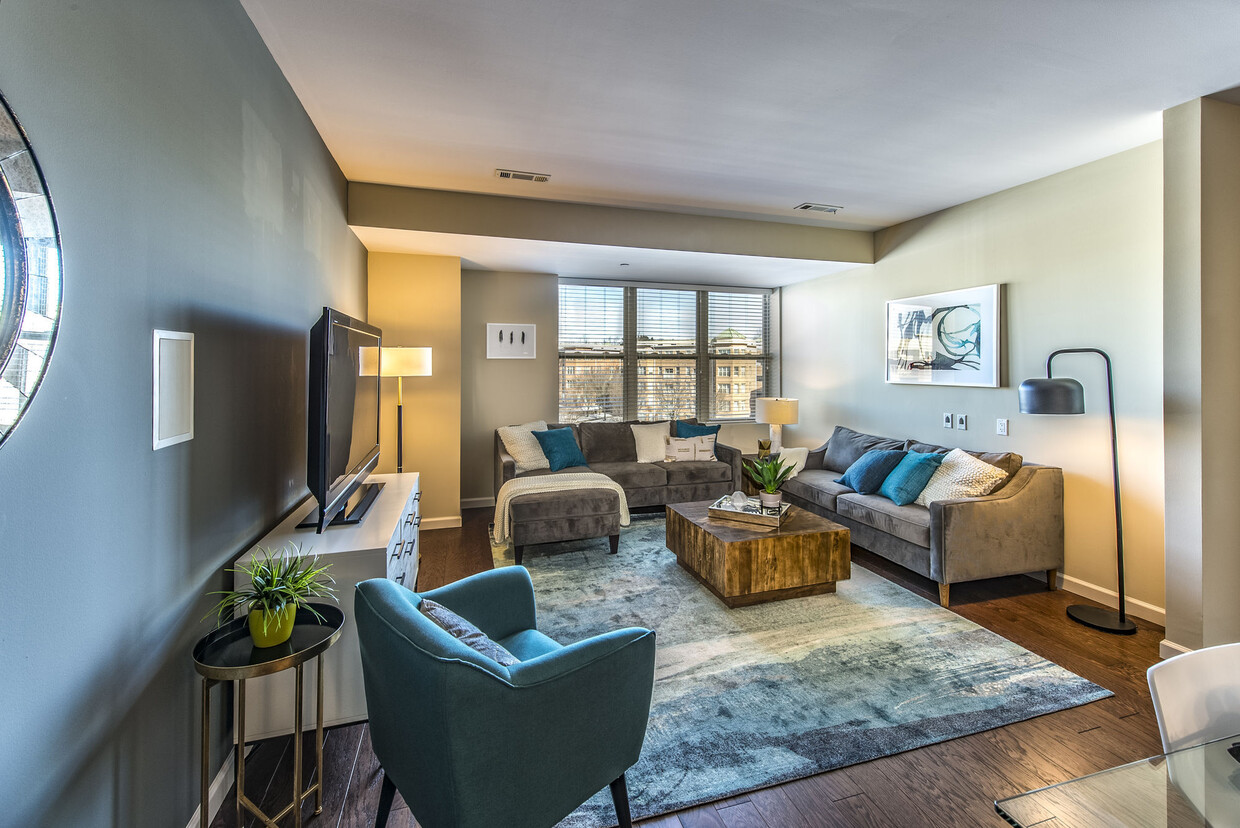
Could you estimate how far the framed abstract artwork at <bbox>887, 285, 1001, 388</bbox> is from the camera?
4.03 meters

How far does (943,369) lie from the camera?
173 inches

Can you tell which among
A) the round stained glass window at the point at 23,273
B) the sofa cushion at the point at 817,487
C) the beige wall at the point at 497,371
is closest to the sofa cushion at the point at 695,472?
the sofa cushion at the point at 817,487

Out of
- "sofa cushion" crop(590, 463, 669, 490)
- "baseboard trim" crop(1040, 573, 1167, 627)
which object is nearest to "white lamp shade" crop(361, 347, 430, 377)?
"sofa cushion" crop(590, 463, 669, 490)

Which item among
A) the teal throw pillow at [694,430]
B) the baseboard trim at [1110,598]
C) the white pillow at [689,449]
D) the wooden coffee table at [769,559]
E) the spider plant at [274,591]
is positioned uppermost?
the teal throw pillow at [694,430]

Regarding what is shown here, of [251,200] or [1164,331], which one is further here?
[1164,331]

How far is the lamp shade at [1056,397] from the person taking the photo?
9.84 feet

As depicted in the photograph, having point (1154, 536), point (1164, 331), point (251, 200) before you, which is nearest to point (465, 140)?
point (251, 200)

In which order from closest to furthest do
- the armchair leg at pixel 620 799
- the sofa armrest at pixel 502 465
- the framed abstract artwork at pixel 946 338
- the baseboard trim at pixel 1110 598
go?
1. the armchair leg at pixel 620 799
2. the baseboard trim at pixel 1110 598
3. the framed abstract artwork at pixel 946 338
4. the sofa armrest at pixel 502 465

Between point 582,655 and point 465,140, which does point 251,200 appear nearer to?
point 465,140

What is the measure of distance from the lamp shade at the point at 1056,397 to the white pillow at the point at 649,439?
308 centimetres

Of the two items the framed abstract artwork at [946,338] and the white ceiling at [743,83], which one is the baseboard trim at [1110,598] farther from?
the white ceiling at [743,83]

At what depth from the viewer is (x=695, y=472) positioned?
17.0 ft

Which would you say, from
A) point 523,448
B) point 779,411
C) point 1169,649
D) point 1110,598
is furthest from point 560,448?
point 1169,649

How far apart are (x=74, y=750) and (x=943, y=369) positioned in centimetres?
498
